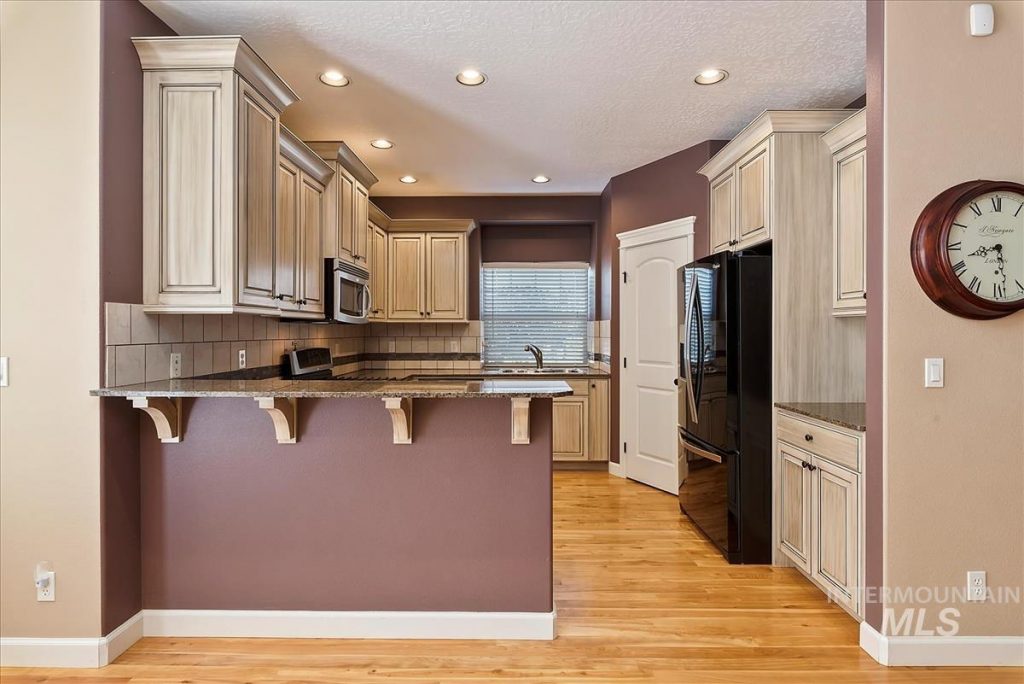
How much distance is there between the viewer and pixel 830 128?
9.85 ft

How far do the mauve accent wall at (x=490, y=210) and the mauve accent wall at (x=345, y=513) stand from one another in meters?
→ 3.46

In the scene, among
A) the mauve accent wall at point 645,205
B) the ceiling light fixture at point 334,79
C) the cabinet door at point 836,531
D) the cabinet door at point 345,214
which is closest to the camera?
the cabinet door at point 836,531

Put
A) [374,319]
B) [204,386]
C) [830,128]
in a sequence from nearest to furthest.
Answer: [204,386] → [830,128] → [374,319]

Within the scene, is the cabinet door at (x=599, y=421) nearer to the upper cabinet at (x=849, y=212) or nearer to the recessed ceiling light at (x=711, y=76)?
the upper cabinet at (x=849, y=212)

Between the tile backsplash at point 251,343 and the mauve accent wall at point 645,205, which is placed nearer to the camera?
the tile backsplash at point 251,343

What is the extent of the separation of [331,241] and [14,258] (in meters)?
1.62

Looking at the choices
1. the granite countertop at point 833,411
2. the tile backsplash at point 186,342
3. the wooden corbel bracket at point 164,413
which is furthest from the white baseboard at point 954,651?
the tile backsplash at point 186,342

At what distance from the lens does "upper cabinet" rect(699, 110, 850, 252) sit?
303 cm

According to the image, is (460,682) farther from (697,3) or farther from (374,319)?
(374,319)

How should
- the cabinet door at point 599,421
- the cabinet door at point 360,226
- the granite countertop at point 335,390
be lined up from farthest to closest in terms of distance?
the cabinet door at point 599,421 < the cabinet door at point 360,226 < the granite countertop at point 335,390

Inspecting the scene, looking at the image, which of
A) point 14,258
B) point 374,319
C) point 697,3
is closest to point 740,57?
point 697,3

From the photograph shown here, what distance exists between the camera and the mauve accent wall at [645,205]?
162 inches

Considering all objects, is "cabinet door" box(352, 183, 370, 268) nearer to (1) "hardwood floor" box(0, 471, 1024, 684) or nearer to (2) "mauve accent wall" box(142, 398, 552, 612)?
(2) "mauve accent wall" box(142, 398, 552, 612)

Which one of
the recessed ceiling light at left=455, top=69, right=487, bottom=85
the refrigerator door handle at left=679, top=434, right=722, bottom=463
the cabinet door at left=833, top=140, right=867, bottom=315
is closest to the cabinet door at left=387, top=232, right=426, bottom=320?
the recessed ceiling light at left=455, top=69, right=487, bottom=85
